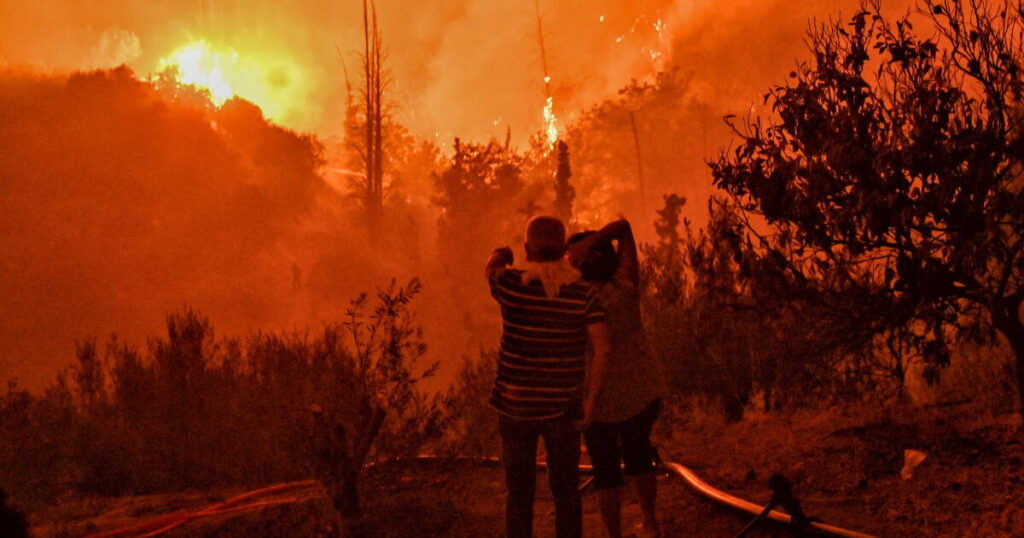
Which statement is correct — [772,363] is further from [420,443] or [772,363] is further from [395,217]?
[395,217]

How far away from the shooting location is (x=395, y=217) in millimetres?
41656

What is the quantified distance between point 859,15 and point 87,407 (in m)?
11.8

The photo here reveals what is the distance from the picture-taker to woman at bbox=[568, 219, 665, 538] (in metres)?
3.87

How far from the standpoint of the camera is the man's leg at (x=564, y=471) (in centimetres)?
370

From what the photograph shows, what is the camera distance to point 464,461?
26.8ft

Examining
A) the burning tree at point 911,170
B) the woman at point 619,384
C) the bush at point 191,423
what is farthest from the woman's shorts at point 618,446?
the bush at point 191,423

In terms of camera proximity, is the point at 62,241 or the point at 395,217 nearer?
the point at 62,241

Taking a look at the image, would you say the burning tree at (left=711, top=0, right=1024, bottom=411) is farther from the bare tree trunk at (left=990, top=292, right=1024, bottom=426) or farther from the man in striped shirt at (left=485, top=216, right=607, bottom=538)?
the man in striped shirt at (left=485, top=216, right=607, bottom=538)

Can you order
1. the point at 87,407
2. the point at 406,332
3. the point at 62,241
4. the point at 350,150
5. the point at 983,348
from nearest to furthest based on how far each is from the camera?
the point at 406,332 → the point at 983,348 → the point at 87,407 → the point at 62,241 → the point at 350,150

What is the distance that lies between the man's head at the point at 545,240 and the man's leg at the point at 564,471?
31.6 inches

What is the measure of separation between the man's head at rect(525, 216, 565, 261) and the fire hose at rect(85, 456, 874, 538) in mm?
1858

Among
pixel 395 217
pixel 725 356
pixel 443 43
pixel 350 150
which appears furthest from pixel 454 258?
pixel 443 43

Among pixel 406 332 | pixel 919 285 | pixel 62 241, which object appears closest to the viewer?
pixel 919 285

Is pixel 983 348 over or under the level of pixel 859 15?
under
